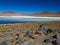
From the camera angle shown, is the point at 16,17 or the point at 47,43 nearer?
the point at 47,43

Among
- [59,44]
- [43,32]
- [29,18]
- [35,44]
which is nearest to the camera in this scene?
[59,44]

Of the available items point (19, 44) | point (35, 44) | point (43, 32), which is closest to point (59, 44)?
point (35, 44)

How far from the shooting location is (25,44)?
18.6 ft

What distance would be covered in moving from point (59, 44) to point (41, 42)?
1.02 metres

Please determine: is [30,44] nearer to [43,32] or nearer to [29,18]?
[43,32]

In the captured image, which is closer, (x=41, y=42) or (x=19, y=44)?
(x=19, y=44)

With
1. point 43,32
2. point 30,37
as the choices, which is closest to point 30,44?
point 30,37

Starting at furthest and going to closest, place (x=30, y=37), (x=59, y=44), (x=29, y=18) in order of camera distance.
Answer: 1. (x=29, y=18)
2. (x=30, y=37)
3. (x=59, y=44)

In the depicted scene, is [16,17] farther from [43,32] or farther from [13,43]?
[13,43]

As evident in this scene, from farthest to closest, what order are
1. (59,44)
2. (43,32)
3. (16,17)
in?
(16,17) < (43,32) < (59,44)

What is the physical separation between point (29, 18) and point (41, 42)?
11.0m

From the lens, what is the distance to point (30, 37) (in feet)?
23.4

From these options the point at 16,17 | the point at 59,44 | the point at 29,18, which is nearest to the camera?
the point at 59,44

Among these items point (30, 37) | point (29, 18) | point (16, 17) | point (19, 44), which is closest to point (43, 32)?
point (30, 37)
